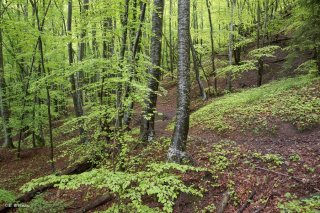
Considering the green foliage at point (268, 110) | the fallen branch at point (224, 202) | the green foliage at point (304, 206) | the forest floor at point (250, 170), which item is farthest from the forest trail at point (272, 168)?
the green foliage at point (304, 206)

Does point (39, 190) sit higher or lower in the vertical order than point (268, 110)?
lower

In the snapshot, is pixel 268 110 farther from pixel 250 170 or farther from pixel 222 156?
pixel 250 170

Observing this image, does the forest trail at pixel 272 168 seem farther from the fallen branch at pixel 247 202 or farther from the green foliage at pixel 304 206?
the green foliage at pixel 304 206

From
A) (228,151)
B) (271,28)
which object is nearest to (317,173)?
(228,151)

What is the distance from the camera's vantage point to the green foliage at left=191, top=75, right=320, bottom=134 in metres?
9.73

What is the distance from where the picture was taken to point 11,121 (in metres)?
14.4

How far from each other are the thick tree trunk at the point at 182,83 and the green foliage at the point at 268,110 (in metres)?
4.12

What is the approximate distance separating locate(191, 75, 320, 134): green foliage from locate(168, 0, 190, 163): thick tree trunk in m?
4.12

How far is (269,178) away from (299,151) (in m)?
1.74

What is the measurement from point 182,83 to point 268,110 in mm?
5698

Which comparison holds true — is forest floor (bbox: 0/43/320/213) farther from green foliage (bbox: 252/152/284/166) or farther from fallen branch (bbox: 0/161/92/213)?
fallen branch (bbox: 0/161/92/213)

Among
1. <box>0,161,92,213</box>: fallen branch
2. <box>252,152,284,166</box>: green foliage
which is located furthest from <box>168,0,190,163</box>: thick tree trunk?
<box>0,161,92,213</box>: fallen branch

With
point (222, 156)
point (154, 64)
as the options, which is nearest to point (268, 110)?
point (222, 156)

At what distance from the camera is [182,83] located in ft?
23.3
